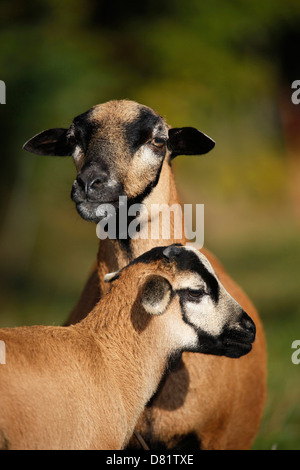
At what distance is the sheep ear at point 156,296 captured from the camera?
4637 mm

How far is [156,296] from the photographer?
183 inches

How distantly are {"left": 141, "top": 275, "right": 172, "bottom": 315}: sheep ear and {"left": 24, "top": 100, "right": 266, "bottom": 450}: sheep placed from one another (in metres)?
0.77

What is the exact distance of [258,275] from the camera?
1773 centimetres

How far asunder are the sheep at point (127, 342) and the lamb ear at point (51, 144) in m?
1.29

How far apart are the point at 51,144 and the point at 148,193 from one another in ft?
3.00

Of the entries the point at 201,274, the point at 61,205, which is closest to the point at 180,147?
the point at 201,274

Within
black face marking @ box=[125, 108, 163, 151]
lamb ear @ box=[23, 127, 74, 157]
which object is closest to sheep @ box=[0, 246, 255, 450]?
black face marking @ box=[125, 108, 163, 151]

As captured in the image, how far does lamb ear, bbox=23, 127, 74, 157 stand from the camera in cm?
598
